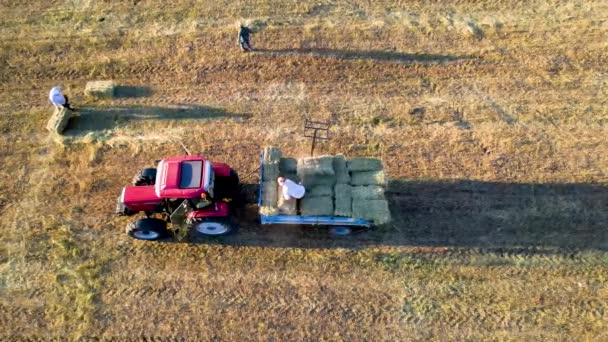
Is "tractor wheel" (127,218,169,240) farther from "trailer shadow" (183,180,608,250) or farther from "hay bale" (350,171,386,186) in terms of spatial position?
"hay bale" (350,171,386,186)

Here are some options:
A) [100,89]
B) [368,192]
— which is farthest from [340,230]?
[100,89]

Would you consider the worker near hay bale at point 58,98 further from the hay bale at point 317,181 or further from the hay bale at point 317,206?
the hay bale at point 317,206

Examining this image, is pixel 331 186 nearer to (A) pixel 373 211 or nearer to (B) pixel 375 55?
Result: (A) pixel 373 211

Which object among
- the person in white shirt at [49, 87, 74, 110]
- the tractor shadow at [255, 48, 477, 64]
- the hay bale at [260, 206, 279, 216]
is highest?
the tractor shadow at [255, 48, 477, 64]

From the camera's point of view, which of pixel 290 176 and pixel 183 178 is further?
pixel 290 176

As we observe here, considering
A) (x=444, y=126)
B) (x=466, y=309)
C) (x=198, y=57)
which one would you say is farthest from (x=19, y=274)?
(x=444, y=126)

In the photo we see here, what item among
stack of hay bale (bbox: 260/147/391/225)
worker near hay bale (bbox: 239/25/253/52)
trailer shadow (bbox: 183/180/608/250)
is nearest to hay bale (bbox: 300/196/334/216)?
stack of hay bale (bbox: 260/147/391/225)
